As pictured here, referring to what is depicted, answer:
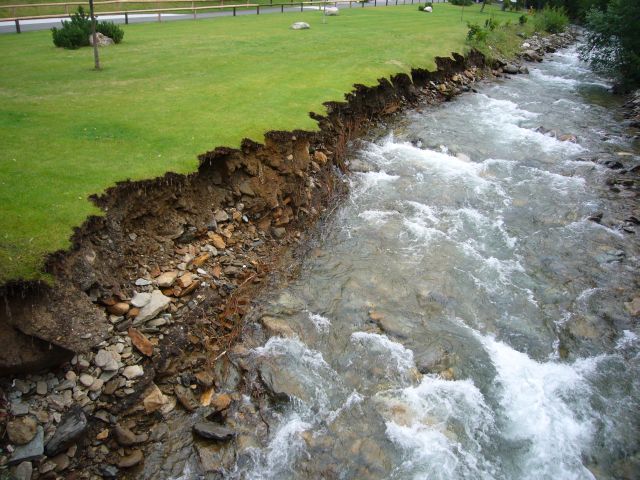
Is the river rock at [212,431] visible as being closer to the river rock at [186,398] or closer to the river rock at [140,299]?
the river rock at [186,398]

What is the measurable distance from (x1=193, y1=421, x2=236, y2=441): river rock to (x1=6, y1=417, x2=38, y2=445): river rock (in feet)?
8.80

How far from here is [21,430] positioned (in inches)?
291

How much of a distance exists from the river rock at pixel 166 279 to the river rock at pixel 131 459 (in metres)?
3.80

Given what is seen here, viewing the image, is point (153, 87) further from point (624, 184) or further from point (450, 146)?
point (624, 184)

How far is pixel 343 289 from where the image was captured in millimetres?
12281

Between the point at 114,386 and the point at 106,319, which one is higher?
the point at 106,319

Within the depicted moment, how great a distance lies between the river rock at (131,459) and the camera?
7891 millimetres

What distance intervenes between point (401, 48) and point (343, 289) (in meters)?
24.0

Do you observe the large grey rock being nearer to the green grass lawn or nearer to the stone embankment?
the green grass lawn

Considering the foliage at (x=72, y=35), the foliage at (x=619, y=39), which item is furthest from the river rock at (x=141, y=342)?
the foliage at (x=619, y=39)

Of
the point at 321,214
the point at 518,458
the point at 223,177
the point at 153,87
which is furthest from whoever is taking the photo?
the point at 153,87

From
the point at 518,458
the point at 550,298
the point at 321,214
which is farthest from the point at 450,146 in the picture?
the point at 518,458

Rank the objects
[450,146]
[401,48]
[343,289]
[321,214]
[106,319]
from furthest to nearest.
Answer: [401,48]
[450,146]
[321,214]
[343,289]
[106,319]

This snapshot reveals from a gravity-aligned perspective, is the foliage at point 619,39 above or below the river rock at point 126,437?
above
